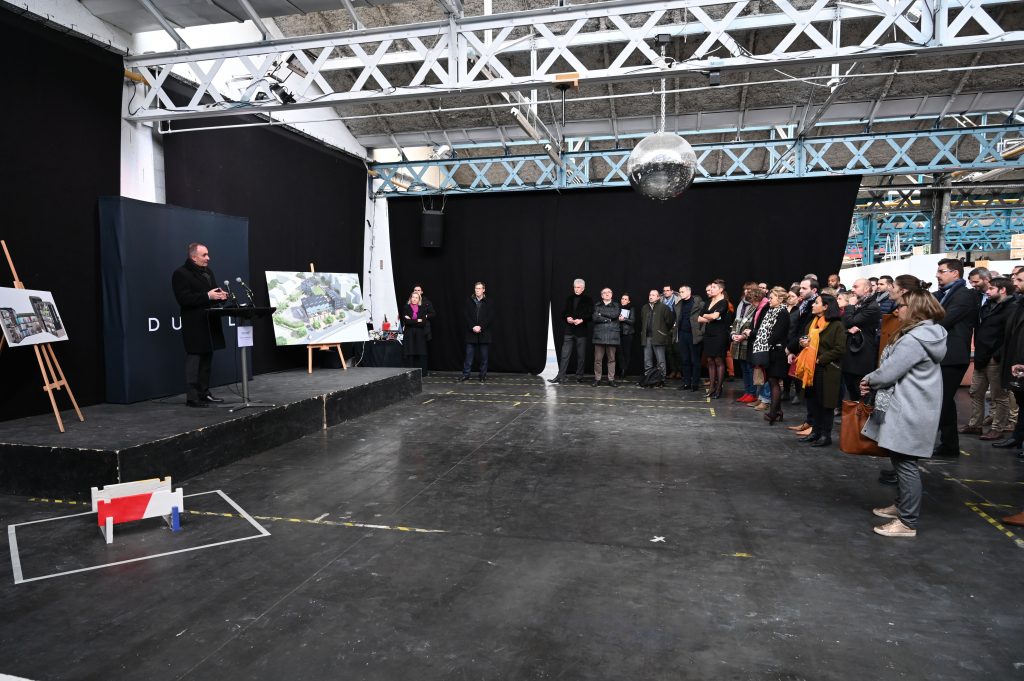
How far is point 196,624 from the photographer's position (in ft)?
7.36

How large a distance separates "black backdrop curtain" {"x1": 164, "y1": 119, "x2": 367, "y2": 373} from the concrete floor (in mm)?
3520

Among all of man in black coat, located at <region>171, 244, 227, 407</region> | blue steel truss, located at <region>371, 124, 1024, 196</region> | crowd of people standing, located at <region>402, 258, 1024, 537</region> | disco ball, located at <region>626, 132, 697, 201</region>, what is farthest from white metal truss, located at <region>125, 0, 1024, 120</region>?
blue steel truss, located at <region>371, 124, 1024, 196</region>

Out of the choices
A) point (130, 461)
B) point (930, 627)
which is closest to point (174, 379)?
point (130, 461)

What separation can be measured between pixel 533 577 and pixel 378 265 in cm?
849

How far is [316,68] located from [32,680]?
4966 millimetres

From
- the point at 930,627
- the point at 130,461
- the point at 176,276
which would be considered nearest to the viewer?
the point at 930,627

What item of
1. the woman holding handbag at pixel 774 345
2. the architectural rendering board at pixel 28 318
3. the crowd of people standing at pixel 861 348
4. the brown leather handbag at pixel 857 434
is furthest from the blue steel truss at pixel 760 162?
the architectural rendering board at pixel 28 318

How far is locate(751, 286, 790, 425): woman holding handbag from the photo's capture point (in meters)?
5.41

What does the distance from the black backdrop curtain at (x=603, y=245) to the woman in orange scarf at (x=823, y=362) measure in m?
4.62

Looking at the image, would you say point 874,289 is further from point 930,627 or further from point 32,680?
point 32,680

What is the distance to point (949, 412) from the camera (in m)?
4.52

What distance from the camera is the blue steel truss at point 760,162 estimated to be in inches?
326

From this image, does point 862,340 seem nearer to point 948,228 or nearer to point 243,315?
point 243,315

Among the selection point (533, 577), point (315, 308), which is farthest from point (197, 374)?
point (533, 577)
